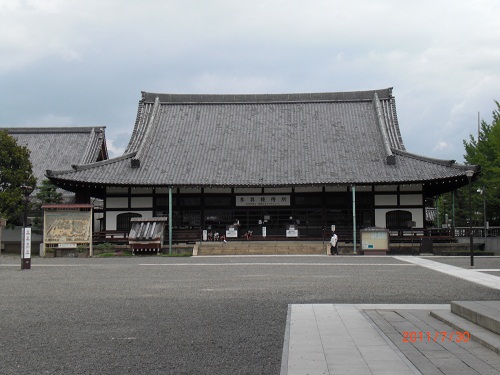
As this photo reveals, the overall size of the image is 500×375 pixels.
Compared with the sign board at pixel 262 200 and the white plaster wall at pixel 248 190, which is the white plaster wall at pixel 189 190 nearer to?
the white plaster wall at pixel 248 190

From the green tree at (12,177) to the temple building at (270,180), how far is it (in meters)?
2.41

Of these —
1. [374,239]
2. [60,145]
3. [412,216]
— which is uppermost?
[60,145]

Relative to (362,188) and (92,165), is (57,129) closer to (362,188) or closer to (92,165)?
(92,165)

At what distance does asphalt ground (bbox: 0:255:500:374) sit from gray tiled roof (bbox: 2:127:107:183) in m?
20.5

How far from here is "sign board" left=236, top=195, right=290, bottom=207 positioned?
3067cm

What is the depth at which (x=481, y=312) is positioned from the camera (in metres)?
7.30

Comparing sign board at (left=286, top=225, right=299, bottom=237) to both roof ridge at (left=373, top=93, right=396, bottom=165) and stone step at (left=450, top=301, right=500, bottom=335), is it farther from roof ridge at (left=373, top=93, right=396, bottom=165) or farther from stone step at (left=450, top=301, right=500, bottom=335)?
stone step at (left=450, top=301, right=500, bottom=335)

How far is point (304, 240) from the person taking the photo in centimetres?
2994

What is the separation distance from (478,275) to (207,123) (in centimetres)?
2356

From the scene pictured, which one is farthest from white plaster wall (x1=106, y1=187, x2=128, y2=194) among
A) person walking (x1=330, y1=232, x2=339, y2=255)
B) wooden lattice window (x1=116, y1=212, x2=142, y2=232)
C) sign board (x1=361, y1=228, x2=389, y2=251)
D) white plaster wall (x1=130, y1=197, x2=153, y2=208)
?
sign board (x1=361, y1=228, x2=389, y2=251)

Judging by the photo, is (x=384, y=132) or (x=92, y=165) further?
(x=384, y=132)

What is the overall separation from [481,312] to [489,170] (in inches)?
1164

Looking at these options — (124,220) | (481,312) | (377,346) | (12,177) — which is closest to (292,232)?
(124,220)
